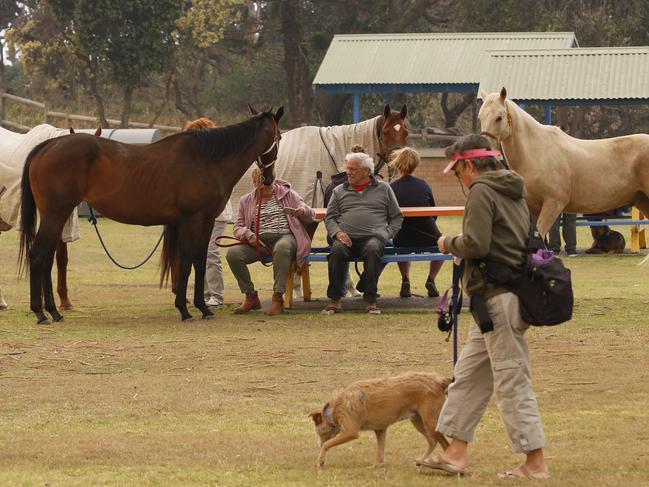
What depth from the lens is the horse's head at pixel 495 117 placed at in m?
12.9

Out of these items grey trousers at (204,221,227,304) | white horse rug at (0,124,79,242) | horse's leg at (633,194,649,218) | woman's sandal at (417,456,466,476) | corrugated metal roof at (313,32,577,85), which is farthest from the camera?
corrugated metal roof at (313,32,577,85)

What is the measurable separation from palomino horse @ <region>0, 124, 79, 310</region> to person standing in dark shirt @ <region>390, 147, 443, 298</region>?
3252 millimetres

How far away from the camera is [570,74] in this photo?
31.7m

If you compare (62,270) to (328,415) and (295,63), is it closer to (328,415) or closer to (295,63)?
(328,415)

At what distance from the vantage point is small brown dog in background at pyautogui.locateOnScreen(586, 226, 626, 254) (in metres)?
19.9

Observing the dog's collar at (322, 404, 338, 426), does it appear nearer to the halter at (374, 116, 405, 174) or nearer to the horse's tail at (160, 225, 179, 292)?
the horse's tail at (160, 225, 179, 292)

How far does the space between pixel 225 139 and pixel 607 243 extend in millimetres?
8911

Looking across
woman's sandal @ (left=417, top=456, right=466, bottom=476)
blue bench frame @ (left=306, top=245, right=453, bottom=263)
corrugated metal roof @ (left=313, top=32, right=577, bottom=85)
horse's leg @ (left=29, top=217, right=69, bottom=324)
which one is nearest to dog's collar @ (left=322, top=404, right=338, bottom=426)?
woman's sandal @ (left=417, top=456, right=466, bottom=476)

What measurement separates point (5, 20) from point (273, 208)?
1876 inches

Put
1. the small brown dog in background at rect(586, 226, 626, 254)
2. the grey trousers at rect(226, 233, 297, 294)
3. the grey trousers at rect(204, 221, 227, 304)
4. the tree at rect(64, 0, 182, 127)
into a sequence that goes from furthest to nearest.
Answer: the tree at rect(64, 0, 182, 127) → the small brown dog in background at rect(586, 226, 626, 254) → the grey trousers at rect(204, 221, 227, 304) → the grey trousers at rect(226, 233, 297, 294)

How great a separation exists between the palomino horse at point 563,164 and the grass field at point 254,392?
1059 mm

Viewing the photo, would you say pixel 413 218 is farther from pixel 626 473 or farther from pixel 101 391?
pixel 626 473

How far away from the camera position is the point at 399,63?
116 feet

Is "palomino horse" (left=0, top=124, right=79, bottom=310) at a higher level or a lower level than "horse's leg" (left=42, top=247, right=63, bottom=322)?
higher
